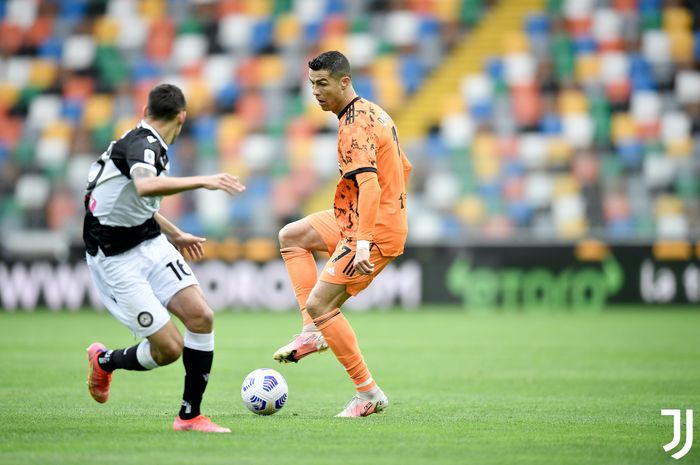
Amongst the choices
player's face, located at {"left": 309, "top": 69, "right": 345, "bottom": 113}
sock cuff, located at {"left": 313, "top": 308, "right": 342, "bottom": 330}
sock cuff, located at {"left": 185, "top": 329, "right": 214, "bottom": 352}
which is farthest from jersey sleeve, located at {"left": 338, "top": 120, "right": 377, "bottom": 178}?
sock cuff, located at {"left": 185, "top": 329, "right": 214, "bottom": 352}

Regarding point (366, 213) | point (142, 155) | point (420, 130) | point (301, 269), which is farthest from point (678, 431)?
point (420, 130)

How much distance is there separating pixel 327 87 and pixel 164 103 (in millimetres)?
1235

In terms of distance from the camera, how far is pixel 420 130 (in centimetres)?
2427

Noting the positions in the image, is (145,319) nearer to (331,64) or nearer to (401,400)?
(331,64)

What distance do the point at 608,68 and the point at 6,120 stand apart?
14.2m

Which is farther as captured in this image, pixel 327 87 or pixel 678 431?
pixel 327 87

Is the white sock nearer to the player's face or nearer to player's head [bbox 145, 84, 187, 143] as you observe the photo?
the player's face

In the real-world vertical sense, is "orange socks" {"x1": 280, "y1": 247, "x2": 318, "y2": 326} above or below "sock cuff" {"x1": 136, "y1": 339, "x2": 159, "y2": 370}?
above

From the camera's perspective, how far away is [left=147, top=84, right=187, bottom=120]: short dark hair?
6906 millimetres

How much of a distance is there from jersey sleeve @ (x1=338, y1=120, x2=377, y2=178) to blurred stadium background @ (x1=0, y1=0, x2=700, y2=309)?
13.1m

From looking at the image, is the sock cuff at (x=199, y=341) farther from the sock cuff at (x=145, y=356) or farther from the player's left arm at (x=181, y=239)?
the player's left arm at (x=181, y=239)

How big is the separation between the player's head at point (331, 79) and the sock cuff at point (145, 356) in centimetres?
208

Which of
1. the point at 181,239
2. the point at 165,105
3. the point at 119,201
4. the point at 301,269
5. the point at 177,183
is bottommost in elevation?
the point at 301,269

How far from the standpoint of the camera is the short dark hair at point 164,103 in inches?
272
